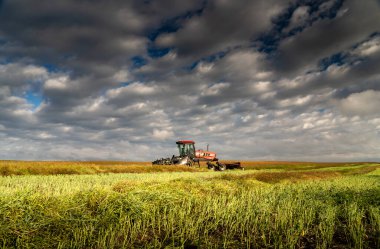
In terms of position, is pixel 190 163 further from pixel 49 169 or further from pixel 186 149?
pixel 49 169

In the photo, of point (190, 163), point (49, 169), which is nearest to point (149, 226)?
point (49, 169)

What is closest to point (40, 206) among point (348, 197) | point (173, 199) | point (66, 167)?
point (173, 199)

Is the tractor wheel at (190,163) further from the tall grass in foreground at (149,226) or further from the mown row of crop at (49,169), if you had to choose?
the tall grass in foreground at (149,226)

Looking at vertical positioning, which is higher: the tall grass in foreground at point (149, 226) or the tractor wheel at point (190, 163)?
the tractor wheel at point (190, 163)

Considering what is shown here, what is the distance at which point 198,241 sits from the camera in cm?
421

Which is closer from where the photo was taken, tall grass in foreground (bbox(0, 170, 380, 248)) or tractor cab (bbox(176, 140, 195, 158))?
tall grass in foreground (bbox(0, 170, 380, 248))

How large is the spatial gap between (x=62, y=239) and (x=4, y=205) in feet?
4.34

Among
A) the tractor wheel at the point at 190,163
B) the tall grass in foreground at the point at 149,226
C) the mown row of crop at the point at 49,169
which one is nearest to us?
the tall grass in foreground at the point at 149,226

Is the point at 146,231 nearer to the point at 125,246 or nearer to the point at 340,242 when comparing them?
the point at 125,246

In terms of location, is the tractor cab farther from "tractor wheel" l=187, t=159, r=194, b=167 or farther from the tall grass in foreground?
the tall grass in foreground

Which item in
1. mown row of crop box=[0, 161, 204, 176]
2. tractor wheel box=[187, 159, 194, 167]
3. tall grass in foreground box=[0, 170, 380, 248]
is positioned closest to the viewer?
tall grass in foreground box=[0, 170, 380, 248]

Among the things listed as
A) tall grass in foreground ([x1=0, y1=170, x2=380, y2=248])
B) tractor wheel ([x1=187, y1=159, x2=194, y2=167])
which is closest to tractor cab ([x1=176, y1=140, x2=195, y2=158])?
tractor wheel ([x1=187, y1=159, x2=194, y2=167])

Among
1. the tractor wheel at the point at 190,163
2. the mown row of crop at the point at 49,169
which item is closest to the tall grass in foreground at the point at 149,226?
the mown row of crop at the point at 49,169

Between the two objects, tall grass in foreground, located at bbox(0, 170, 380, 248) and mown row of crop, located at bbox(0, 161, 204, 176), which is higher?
Result: mown row of crop, located at bbox(0, 161, 204, 176)
